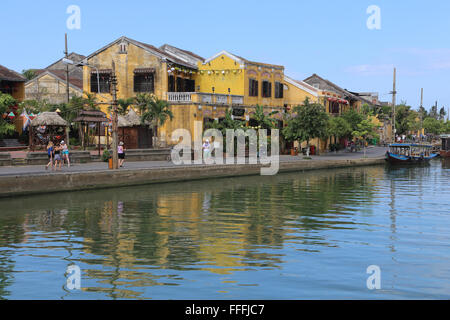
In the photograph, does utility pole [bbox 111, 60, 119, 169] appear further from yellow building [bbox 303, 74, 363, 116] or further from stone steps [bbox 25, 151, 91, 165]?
yellow building [bbox 303, 74, 363, 116]

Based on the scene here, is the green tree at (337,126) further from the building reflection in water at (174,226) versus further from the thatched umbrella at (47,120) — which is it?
A: the thatched umbrella at (47,120)

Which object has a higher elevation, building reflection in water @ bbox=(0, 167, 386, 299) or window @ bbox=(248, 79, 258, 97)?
window @ bbox=(248, 79, 258, 97)

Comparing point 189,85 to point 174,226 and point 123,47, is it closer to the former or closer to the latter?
point 123,47

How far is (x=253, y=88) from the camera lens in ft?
163

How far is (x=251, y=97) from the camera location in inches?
1950

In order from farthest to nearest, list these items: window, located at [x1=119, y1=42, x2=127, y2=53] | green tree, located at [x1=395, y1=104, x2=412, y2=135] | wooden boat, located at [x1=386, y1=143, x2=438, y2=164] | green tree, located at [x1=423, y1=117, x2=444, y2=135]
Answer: green tree, located at [x1=423, y1=117, x2=444, y2=135]
green tree, located at [x1=395, y1=104, x2=412, y2=135]
wooden boat, located at [x1=386, y1=143, x2=438, y2=164]
window, located at [x1=119, y1=42, x2=127, y2=53]

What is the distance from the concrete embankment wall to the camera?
24.4 m

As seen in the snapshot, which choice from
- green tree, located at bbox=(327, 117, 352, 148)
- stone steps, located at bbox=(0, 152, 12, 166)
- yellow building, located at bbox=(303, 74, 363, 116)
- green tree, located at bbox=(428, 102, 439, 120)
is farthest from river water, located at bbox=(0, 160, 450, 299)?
green tree, located at bbox=(428, 102, 439, 120)

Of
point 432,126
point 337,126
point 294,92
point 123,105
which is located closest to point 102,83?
point 123,105

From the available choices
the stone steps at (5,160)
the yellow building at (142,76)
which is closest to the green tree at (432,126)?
the yellow building at (142,76)

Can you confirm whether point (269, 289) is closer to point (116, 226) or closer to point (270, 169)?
point (116, 226)

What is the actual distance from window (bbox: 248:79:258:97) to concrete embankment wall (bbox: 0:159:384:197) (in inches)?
473
